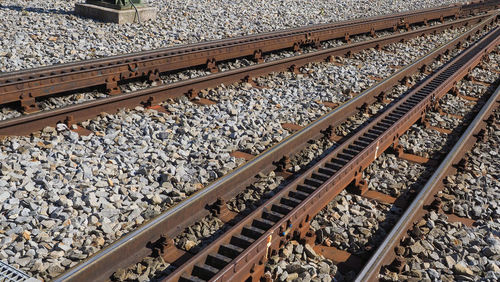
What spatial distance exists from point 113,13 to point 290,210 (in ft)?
33.2

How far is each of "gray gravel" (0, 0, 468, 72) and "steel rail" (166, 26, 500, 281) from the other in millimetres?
6038

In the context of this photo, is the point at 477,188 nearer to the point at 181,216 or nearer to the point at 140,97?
the point at 181,216

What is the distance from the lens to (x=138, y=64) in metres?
10.0

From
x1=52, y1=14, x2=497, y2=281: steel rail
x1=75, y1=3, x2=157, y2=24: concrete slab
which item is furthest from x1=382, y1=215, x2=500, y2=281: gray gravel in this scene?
x1=75, y1=3, x2=157, y2=24: concrete slab

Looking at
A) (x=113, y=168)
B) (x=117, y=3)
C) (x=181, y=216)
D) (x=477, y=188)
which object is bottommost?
(x=113, y=168)

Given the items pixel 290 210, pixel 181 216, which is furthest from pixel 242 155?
pixel 181 216

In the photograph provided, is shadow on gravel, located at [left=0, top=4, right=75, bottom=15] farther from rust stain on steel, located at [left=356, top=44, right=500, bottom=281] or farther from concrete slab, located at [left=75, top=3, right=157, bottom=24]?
rust stain on steel, located at [left=356, top=44, right=500, bottom=281]

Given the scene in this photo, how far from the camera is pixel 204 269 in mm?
4500

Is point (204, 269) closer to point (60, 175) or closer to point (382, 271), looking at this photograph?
point (382, 271)

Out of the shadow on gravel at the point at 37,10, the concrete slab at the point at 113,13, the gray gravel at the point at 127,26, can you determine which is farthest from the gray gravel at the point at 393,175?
the shadow on gravel at the point at 37,10

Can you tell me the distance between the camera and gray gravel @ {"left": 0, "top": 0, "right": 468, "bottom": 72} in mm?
10969

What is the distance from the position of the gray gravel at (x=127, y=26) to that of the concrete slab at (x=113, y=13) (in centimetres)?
23

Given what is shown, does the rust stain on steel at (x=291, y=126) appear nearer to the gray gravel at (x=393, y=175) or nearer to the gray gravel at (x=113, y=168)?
the gray gravel at (x=113, y=168)

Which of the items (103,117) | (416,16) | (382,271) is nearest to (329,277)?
(382,271)
